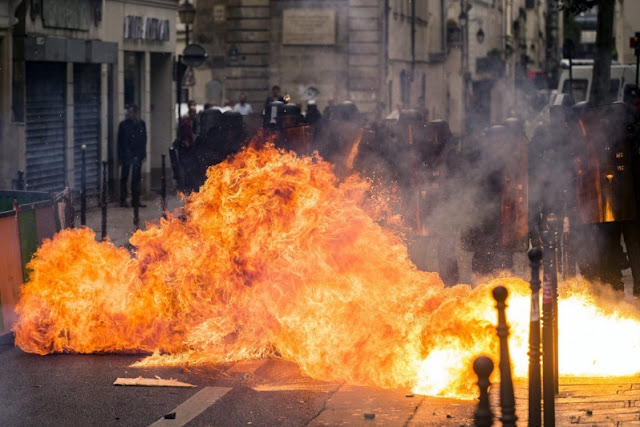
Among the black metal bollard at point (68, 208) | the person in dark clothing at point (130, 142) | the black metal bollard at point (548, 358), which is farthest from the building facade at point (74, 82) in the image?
the black metal bollard at point (548, 358)

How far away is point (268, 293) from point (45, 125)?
14.5 metres

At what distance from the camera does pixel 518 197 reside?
12.6 m

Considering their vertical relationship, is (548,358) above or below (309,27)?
below

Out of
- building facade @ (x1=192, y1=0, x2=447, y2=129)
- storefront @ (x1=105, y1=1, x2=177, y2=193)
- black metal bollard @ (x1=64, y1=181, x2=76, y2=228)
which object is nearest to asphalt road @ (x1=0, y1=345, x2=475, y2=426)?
black metal bollard @ (x1=64, y1=181, x2=76, y2=228)

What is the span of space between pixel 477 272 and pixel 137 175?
433 inches

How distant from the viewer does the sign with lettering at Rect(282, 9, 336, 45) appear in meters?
41.9

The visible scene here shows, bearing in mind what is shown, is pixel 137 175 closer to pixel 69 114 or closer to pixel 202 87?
pixel 69 114

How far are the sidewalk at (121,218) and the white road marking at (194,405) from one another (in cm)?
908

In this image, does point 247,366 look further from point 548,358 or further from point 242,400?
point 548,358

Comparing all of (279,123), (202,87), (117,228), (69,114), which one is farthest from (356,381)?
(202,87)

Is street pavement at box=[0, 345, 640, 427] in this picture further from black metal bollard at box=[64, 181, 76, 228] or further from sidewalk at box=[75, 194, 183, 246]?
sidewalk at box=[75, 194, 183, 246]

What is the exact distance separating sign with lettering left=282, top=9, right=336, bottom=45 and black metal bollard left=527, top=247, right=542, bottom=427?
3506 cm

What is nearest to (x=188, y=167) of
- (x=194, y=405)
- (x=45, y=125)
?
(x=194, y=405)

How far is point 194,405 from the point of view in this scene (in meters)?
8.62
